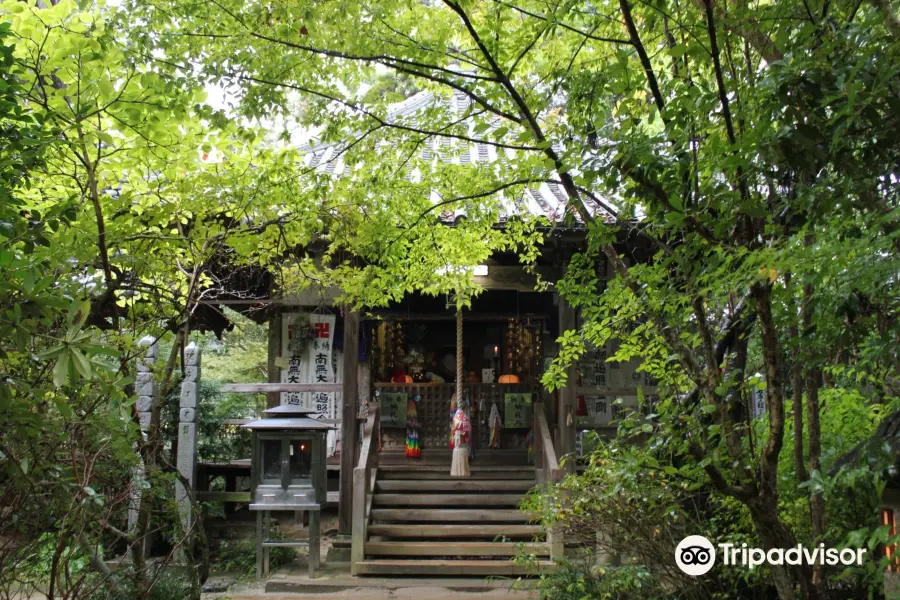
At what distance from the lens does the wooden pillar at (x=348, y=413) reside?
9.85 m

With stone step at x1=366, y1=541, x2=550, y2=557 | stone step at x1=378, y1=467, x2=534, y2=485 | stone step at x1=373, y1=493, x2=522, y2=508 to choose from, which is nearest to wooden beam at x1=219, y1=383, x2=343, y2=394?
stone step at x1=378, y1=467, x2=534, y2=485

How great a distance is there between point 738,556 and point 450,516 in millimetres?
5370

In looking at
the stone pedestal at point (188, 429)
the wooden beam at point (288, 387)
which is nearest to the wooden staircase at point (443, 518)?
the wooden beam at point (288, 387)

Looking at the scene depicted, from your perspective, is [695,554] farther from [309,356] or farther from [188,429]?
[309,356]

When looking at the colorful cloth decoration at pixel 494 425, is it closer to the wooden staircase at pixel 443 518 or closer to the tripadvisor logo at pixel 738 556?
the wooden staircase at pixel 443 518

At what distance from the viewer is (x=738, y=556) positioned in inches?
183

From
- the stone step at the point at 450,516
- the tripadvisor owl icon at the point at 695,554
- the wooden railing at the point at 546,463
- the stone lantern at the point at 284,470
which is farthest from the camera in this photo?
the stone step at the point at 450,516

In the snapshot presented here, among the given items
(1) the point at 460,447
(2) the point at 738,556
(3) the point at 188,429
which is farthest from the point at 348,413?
(2) the point at 738,556

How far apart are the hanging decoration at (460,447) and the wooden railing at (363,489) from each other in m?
1.09

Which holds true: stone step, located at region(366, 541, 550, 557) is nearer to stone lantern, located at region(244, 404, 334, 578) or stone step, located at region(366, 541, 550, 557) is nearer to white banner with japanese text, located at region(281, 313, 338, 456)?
stone lantern, located at region(244, 404, 334, 578)

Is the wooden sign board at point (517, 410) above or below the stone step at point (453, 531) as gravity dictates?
above

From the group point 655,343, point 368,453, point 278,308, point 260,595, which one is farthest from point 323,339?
point 655,343

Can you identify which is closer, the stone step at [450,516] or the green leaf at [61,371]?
the green leaf at [61,371]

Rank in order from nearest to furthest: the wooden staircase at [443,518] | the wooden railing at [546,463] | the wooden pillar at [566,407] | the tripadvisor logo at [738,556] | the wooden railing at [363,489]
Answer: the tripadvisor logo at [738,556] → the wooden railing at [546,463] → the wooden staircase at [443,518] → the wooden railing at [363,489] → the wooden pillar at [566,407]
